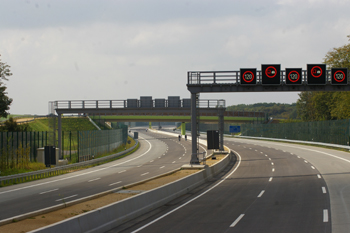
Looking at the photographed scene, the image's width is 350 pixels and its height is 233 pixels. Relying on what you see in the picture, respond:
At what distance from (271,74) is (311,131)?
38259mm

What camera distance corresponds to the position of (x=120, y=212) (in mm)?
14438

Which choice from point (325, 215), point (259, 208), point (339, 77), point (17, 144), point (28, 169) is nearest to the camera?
point (325, 215)

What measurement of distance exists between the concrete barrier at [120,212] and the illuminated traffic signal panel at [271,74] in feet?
40.1

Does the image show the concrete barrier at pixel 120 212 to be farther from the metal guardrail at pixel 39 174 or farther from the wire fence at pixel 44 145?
the wire fence at pixel 44 145

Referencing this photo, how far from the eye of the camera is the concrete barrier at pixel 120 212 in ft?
37.1

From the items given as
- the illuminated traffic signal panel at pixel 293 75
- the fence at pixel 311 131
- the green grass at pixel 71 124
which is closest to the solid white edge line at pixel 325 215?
the illuminated traffic signal panel at pixel 293 75

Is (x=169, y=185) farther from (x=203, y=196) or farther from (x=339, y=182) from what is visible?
(x=339, y=182)

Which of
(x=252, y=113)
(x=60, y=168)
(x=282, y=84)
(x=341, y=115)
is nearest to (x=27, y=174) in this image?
(x=60, y=168)

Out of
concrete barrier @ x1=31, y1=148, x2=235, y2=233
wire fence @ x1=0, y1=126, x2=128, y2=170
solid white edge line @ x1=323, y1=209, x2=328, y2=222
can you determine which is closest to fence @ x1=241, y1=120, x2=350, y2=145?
wire fence @ x1=0, y1=126, x2=128, y2=170

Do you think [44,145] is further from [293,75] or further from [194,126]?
[293,75]

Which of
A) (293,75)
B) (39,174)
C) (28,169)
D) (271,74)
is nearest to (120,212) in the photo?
(271,74)

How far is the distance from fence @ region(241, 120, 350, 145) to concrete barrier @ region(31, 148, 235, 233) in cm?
3544

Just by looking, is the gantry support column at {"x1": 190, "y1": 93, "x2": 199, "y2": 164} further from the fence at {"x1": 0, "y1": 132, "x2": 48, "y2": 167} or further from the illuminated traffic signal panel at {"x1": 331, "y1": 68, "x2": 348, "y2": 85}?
the fence at {"x1": 0, "y1": 132, "x2": 48, "y2": 167}

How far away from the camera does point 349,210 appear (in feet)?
52.6
